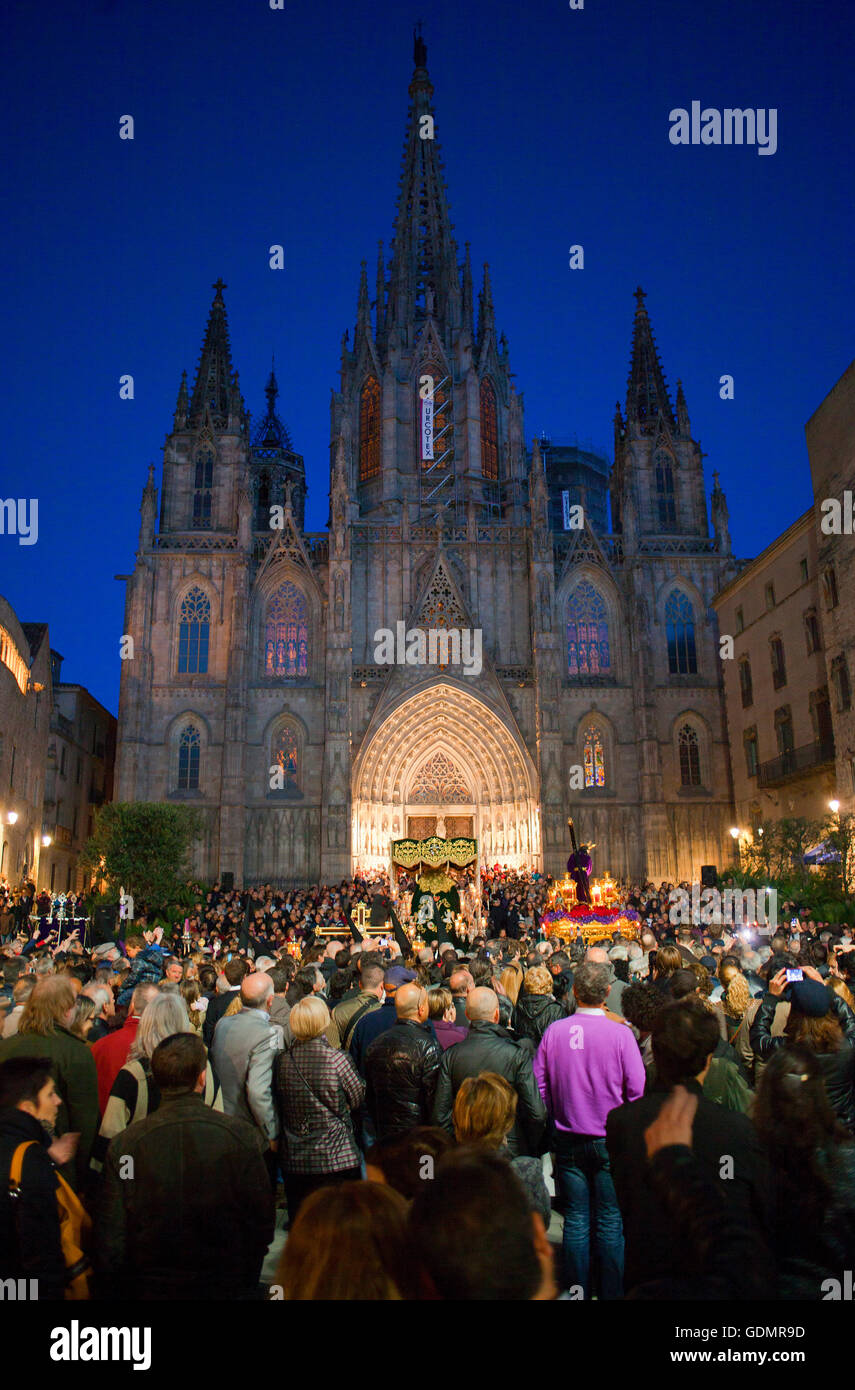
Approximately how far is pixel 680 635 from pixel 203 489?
21883 mm

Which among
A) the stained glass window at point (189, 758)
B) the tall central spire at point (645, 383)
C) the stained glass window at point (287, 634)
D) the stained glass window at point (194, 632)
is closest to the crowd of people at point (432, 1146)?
the stained glass window at point (189, 758)

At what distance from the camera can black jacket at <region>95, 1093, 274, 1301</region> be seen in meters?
3.12

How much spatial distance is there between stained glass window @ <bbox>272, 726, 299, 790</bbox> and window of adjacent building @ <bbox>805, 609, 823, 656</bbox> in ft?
64.5

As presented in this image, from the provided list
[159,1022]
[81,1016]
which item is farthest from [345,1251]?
[81,1016]

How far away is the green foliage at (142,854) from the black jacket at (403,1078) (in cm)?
2469

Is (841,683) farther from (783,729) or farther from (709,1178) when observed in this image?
(709,1178)

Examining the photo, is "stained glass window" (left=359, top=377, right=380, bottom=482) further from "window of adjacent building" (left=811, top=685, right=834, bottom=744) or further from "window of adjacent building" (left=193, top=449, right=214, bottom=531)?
"window of adjacent building" (left=811, top=685, right=834, bottom=744)

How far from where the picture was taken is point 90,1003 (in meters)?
5.15

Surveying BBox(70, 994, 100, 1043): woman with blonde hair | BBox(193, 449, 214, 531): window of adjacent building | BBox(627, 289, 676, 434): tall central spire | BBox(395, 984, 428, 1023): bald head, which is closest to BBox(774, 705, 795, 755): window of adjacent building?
BBox(627, 289, 676, 434): tall central spire

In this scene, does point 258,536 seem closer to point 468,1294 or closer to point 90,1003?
point 90,1003
